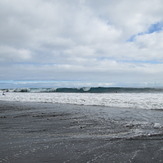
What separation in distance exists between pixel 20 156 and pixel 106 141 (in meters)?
2.75

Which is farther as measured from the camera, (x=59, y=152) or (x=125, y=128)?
(x=125, y=128)

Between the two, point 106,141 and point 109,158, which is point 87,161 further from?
point 106,141

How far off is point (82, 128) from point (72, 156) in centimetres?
344

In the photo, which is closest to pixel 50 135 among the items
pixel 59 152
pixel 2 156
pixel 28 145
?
pixel 28 145

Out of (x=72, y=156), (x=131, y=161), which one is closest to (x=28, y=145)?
(x=72, y=156)

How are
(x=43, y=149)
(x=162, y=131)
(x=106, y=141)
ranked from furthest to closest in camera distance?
(x=162, y=131) → (x=106, y=141) → (x=43, y=149)

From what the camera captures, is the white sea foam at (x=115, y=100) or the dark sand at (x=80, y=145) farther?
the white sea foam at (x=115, y=100)

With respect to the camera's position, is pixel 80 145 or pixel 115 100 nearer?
pixel 80 145

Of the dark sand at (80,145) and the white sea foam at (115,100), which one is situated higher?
the white sea foam at (115,100)

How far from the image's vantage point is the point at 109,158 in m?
4.79

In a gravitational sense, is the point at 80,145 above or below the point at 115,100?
below

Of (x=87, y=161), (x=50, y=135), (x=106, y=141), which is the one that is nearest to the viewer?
(x=87, y=161)

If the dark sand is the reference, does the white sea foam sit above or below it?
above

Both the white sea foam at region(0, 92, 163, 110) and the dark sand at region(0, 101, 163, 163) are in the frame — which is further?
the white sea foam at region(0, 92, 163, 110)
